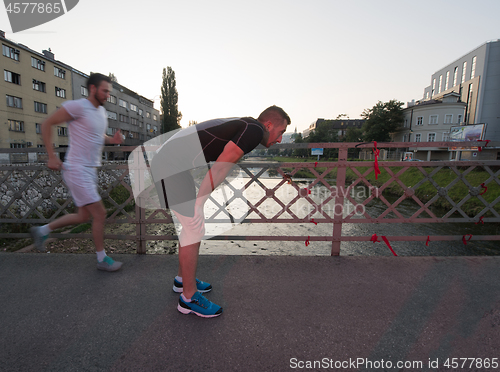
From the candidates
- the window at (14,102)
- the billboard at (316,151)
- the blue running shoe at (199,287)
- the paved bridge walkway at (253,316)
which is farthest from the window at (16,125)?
the billboard at (316,151)

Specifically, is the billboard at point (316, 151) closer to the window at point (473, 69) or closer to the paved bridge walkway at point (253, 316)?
the paved bridge walkway at point (253, 316)

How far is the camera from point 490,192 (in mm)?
14906

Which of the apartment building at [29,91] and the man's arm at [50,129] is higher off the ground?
the apartment building at [29,91]

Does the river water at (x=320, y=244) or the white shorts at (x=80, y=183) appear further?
the river water at (x=320, y=244)

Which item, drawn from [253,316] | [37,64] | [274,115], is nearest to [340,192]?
[274,115]

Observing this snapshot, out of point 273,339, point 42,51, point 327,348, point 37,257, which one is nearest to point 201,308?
point 273,339

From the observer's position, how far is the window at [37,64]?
2903 cm

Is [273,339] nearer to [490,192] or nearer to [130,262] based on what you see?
[130,262]

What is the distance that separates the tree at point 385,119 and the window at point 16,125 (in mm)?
56671

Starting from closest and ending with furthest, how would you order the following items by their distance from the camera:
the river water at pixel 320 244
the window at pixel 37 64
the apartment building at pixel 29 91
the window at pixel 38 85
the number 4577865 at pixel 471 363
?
the number 4577865 at pixel 471 363, the river water at pixel 320 244, the apartment building at pixel 29 91, the window at pixel 37 64, the window at pixel 38 85

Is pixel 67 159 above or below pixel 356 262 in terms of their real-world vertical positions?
above

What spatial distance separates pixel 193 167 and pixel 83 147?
126 cm

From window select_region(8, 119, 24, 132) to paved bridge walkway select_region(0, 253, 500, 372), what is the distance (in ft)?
111

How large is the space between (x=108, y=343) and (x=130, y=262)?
140cm
